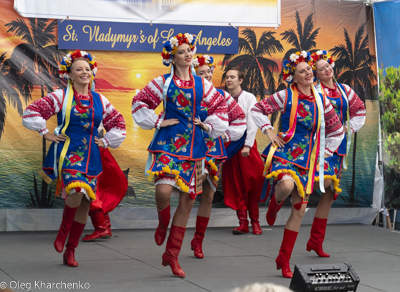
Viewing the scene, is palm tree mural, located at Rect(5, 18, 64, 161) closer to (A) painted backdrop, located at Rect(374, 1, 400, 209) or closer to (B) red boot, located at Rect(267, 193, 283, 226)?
(B) red boot, located at Rect(267, 193, 283, 226)

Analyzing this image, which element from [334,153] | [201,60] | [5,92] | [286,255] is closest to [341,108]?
[334,153]

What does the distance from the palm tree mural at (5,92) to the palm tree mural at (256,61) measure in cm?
229

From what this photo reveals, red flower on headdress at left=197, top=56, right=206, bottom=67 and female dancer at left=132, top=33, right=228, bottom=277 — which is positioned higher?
red flower on headdress at left=197, top=56, right=206, bottom=67

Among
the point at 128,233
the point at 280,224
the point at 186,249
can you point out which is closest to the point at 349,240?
the point at 280,224

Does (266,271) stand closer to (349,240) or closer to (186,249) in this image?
(186,249)

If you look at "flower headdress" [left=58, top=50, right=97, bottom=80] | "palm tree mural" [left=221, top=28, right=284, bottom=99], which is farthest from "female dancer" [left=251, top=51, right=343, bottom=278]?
"palm tree mural" [left=221, top=28, right=284, bottom=99]

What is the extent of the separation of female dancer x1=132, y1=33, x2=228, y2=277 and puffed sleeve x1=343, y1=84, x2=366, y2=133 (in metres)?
1.64

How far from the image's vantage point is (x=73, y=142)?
4.39 metres

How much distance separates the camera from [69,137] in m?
4.40

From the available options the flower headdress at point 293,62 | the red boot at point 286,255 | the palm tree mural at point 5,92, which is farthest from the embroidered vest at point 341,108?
the palm tree mural at point 5,92

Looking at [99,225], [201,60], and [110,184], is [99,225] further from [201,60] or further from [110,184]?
[201,60]

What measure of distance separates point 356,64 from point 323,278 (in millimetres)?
4673

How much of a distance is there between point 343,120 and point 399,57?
1842 millimetres

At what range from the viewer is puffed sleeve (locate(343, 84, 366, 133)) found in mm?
5199
